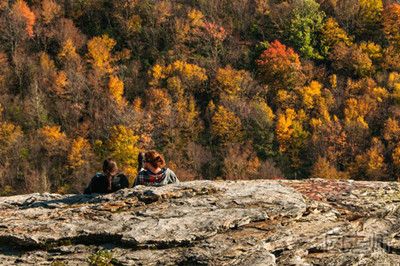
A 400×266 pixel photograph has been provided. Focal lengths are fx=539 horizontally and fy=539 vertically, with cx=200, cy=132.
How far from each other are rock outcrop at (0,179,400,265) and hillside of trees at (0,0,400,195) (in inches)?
3260

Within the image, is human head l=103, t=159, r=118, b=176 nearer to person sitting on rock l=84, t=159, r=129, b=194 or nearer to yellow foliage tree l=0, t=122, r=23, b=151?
person sitting on rock l=84, t=159, r=129, b=194

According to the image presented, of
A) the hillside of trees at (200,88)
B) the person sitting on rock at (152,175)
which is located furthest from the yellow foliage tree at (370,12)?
the person sitting on rock at (152,175)

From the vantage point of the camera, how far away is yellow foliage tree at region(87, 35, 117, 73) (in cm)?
12330

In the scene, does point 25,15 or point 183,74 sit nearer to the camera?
point 183,74

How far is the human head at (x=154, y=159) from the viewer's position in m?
17.3

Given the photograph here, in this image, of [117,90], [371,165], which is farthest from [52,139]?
[371,165]

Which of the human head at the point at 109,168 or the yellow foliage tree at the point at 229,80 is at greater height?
the yellow foliage tree at the point at 229,80

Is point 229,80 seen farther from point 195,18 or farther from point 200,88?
point 195,18

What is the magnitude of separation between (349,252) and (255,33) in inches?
4779

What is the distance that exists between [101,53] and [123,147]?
86.8 ft

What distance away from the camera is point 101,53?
405 feet

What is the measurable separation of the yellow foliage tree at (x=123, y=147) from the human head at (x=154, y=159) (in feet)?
298

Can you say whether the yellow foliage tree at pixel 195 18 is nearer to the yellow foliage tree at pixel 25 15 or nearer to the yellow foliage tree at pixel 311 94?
the yellow foliage tree at pixel 311 94

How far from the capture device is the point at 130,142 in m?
109
